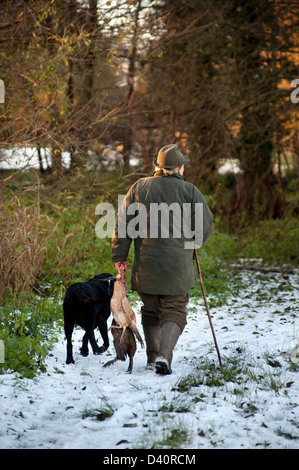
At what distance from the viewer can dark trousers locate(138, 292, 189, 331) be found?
15.4 feet

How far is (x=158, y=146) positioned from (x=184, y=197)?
7.24 meters

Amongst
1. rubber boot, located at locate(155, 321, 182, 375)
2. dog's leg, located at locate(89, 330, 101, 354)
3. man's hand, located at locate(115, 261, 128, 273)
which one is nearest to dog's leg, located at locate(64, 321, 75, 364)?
dog's leg, located at locate(89, 330, 101, 354)

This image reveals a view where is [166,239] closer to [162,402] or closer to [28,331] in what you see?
[162,402]

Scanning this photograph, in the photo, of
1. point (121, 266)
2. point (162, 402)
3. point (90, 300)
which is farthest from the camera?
point (121, 266)

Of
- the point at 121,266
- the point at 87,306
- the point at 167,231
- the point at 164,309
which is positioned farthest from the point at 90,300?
the point at 167,231

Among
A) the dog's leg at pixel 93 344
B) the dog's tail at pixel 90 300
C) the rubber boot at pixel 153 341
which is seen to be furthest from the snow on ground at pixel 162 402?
the dog's tail at pixel 90 300

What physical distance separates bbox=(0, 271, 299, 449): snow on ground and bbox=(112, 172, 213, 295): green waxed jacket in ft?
2.75

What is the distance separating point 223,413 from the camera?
3.74m

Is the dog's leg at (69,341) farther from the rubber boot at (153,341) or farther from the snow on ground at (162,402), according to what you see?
the rubber boot at (153,341)

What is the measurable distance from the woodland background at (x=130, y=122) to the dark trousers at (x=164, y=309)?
107cm

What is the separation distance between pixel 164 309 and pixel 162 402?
1010 millimetres

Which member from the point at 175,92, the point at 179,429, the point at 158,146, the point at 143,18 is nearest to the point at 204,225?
the point at 179,429

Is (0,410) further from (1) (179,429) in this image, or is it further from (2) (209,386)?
(2) (209,386)

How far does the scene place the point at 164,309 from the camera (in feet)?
15.5
